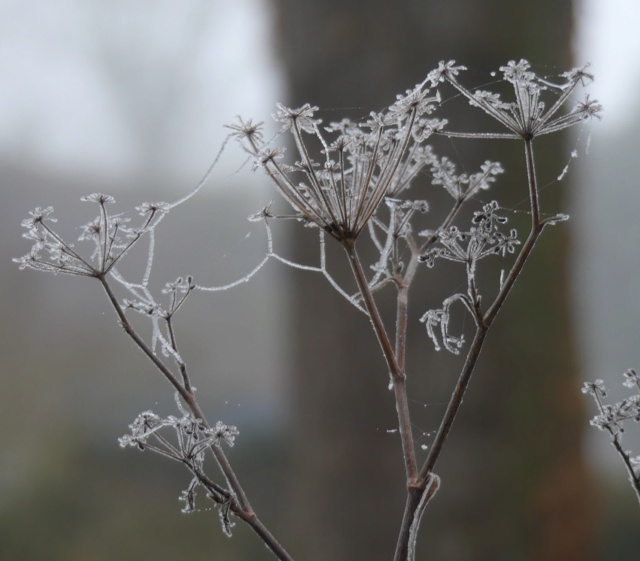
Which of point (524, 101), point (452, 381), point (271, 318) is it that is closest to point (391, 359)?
point (524, 101)

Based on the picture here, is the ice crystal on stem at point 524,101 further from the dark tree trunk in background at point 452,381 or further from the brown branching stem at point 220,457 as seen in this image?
the dark tree trunk in background at point 452,381

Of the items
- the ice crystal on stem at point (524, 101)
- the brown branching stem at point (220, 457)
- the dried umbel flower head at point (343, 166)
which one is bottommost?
the brown branching stem at point (220, 457)

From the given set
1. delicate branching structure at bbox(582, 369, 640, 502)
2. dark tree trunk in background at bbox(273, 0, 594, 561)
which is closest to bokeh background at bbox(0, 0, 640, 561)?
dark tree trunk in background at bbox(273, 0, 594, 561)

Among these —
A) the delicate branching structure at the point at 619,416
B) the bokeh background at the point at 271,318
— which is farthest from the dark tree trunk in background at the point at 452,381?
the delicate branching structure at the point at 619,416

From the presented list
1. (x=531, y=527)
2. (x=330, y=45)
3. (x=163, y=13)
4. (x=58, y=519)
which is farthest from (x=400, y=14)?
(x=58, y=519)

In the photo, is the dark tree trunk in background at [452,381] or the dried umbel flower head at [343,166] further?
the dark tree trunk in background at [452,381]

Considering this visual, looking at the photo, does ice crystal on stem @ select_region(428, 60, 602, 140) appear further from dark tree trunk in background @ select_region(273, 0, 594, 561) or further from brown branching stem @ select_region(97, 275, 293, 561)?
dark tree trunk in background @ select_region(273, 0, 594, 561)

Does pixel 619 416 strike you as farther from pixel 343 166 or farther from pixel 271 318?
pixel 271 318

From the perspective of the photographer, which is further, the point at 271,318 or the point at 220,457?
the point at 271,318
